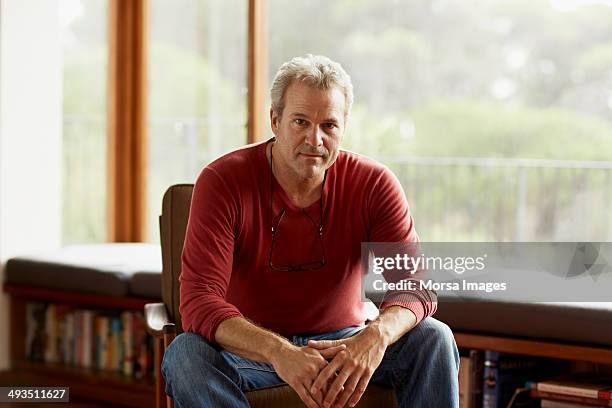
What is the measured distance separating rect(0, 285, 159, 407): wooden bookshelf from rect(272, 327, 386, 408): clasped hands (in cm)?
145

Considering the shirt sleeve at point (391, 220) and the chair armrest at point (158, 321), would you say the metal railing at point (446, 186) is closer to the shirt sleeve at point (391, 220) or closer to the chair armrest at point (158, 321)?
the chair armrest at point (158, 321)

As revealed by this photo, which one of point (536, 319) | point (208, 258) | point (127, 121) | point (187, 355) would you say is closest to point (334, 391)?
point (187, 355)

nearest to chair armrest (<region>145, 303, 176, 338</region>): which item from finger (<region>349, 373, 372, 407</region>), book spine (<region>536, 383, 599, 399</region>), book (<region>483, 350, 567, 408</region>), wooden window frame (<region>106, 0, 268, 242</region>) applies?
finger (<region>349, 373, 372, 407</region>)

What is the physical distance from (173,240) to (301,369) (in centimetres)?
77

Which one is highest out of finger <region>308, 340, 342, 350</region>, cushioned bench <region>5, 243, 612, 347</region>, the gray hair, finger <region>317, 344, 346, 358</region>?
the gray hair

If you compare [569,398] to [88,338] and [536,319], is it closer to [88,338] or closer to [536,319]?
[536,319]

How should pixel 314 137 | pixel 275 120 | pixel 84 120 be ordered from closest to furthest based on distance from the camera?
pixel 314 137 → pixel 275 120 → pixel 84 120

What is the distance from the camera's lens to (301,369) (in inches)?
82.3

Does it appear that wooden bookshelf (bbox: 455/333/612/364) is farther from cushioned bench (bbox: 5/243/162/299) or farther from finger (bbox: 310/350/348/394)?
cushioned bench (bbox: 5/243/162/299)

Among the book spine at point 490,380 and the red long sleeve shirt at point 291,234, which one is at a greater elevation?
the red long sleeve shirt at point 291,234

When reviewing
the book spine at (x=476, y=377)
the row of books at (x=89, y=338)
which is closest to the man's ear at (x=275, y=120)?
the book spine at (x=476, y=377)

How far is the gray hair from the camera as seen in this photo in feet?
7.62

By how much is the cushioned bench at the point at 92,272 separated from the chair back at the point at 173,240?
725 mm

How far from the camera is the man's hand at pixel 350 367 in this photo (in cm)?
210
